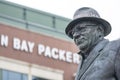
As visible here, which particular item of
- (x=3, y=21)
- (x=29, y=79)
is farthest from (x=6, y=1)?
(x=29, y=79)

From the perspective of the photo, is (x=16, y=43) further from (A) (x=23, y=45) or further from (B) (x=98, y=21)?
(B) (x=98, y=21)

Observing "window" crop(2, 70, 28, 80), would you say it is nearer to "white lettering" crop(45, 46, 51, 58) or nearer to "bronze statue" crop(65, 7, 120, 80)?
"white lettering" crop(45, 46, 51, 58)

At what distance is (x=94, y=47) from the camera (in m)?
Result: 4.50

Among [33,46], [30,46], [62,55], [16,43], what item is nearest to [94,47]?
[16,43]

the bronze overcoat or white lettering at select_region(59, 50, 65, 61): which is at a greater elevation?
white lettering at select_region(59, 50, 65, 61)

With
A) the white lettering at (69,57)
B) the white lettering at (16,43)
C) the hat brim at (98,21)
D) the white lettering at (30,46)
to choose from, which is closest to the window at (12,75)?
the white lettering at (16,43)

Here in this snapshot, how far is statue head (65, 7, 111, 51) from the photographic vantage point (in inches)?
176

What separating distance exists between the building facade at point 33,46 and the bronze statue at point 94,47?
3082 cm

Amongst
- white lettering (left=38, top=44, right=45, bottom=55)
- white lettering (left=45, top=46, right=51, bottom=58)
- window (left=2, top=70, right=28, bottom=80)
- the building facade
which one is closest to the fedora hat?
the building facade

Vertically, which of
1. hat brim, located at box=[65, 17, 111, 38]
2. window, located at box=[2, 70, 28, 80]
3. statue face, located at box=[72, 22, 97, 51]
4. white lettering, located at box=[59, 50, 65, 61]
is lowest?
statue face, located at box=[72, 22, 97, 51]

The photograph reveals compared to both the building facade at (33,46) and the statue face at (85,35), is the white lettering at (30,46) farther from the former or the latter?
the statue face at (85,35)

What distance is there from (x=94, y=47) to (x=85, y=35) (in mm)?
107

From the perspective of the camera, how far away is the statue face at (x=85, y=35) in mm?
4465

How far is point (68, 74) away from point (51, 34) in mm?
2579
